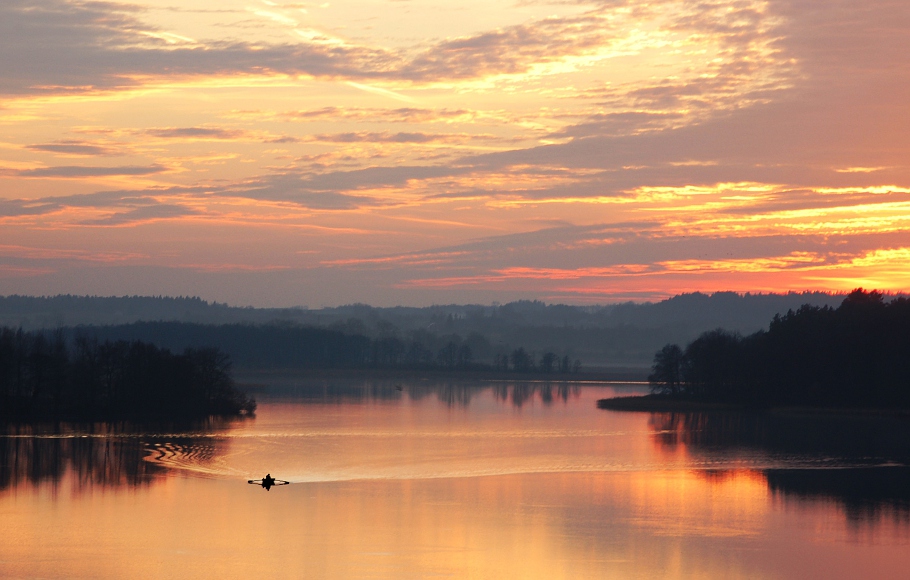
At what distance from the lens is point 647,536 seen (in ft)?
103

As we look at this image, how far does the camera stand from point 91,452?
168 feet

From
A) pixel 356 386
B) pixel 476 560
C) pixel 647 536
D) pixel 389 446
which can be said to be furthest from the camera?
pixel 356 386

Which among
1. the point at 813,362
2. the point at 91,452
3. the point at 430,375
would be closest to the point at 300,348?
the point at 430,375

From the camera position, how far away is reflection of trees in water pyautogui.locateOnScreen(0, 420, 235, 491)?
42125 millimetres

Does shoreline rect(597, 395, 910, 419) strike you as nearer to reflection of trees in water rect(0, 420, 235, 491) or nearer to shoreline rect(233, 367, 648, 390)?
reflection of trees in water rect(0, 420, 235, 491)

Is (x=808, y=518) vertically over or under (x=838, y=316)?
under

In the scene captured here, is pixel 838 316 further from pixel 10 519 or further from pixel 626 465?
pixel 10 519

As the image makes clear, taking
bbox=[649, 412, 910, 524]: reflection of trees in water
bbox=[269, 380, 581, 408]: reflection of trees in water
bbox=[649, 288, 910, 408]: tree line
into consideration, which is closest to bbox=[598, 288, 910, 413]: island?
bbox=[649, 288, 910, 408]: tree line

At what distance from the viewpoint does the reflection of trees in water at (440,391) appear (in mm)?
106188

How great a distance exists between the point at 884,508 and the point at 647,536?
1085cm

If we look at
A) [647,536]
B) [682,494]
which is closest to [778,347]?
[682,494]

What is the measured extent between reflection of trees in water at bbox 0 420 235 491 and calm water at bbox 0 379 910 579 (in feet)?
0.50

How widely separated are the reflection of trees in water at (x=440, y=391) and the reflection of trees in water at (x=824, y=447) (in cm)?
2570

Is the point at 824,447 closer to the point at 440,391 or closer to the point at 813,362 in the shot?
the point at 813,362
